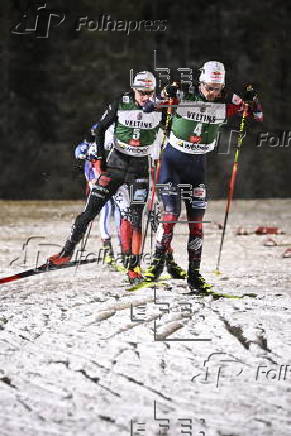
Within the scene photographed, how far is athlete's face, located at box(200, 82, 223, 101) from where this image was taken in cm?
723

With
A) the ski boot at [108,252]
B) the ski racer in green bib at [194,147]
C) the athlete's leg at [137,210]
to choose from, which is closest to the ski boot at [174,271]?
the athlete's leg at [137,210]

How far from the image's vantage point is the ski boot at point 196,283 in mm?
7785

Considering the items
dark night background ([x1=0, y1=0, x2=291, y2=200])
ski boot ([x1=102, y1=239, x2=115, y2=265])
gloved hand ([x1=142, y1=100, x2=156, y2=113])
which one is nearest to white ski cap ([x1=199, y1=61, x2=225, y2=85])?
gloved hand ([x1=142, y1=100, x2=156, y2=113])

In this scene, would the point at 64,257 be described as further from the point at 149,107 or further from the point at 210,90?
the point at 210,90

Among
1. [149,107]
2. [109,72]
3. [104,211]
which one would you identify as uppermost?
[109,72]

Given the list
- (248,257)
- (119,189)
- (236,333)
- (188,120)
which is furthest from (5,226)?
(236,333)

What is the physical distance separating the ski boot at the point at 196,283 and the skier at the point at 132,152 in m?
0.57

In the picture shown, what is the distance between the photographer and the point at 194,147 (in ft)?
24.5

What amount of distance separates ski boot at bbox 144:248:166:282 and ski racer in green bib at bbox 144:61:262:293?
23 cm

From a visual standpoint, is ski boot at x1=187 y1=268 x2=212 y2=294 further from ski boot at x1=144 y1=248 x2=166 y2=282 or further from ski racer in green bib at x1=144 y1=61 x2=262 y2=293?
ski boot at x1=144 y1=248 x2=166 y2=282

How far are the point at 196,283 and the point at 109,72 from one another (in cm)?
1648

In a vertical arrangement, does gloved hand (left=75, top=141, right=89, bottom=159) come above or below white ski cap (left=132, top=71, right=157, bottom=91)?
below

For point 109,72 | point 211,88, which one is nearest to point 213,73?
point 211,88

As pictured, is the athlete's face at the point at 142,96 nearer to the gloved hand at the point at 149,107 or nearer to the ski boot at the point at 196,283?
the gloved hand at the point at 149,107
